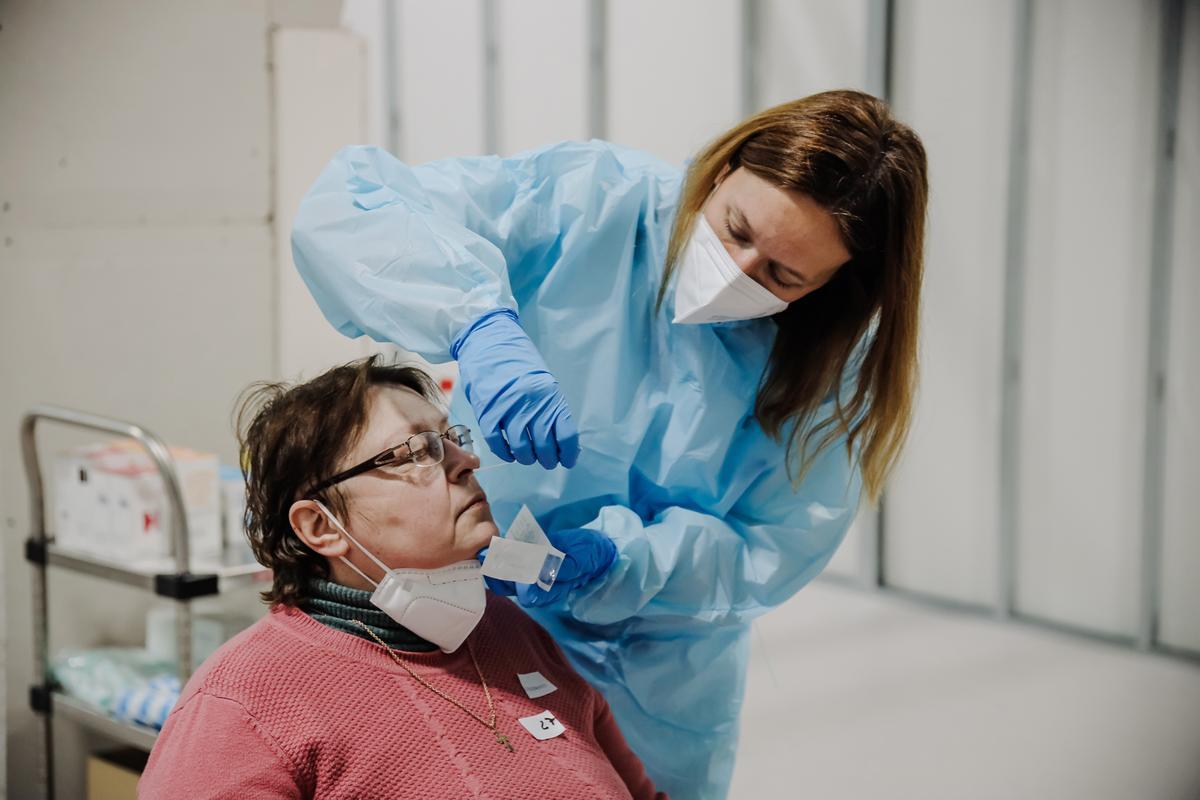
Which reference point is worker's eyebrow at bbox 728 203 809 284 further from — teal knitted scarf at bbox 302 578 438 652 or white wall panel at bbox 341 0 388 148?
white wall panel at bbox 341 0 388 148

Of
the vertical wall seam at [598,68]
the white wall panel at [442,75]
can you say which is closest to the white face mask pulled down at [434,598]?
the vertical wall seam at [598,68]

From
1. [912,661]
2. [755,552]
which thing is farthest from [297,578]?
[912,661]

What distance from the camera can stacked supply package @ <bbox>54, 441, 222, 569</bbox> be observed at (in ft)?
8.05

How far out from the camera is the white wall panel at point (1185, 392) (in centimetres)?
310

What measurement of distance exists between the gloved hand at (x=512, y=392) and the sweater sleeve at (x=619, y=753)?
392mm

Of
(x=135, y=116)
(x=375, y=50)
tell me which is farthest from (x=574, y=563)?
(x=375, y=50)

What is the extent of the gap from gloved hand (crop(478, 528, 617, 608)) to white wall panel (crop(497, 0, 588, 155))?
3.41m

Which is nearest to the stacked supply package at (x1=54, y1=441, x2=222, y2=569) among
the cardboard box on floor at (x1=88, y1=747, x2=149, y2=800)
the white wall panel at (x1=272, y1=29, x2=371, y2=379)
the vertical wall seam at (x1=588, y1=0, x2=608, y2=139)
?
the cardboard box on floor at (x1=88, y1=747, x2=149, y2=800)

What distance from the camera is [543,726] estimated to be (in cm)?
129

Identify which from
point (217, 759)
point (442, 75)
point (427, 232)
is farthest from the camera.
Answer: point (442, 75)

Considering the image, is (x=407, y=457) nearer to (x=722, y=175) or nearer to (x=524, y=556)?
(x=524, y=556)

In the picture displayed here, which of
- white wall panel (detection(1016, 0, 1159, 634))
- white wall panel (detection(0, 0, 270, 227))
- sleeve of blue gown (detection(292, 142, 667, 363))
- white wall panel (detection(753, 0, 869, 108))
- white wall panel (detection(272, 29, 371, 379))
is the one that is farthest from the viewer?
white wall panel (detection(753, 0, 869, 108))

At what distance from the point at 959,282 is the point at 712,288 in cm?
255

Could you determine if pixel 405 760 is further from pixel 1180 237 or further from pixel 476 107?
pixel 476 107
